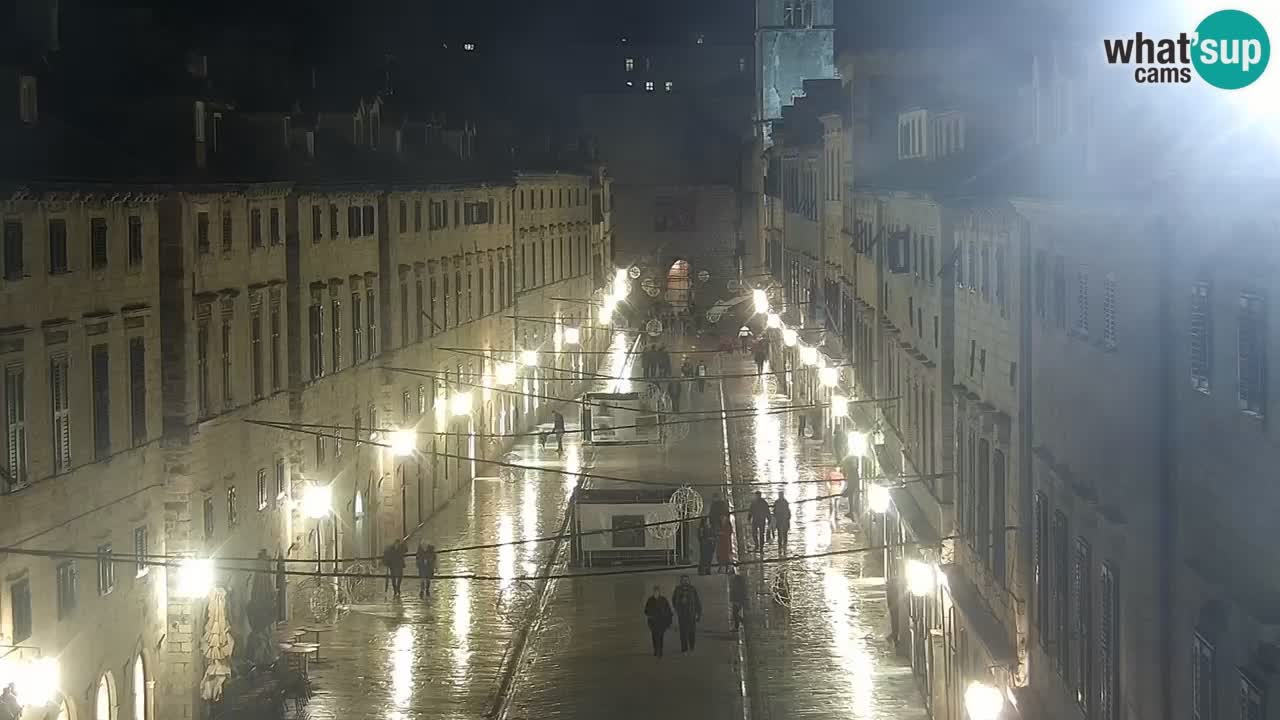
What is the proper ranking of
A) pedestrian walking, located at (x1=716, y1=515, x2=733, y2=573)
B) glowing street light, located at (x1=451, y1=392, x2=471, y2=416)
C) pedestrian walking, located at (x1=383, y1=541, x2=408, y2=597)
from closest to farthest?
1. pedestrian walking, located at (x1=383, y1=541, x2=408, y2=597)
2. pedestrian walking, located at (x1=716, y1=515, x2=733, y2=573)
3. glowing street light, located at (x1=451, y1=392, x2=471, y2=416)

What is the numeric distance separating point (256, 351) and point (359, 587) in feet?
24.9

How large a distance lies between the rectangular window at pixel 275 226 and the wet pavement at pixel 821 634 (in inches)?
429

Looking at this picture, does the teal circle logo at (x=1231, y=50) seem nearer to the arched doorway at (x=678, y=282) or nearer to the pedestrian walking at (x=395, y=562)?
the pedestrian walking at (x=395, y=562)

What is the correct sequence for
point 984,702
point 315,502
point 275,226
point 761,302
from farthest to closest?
point 761,302 → point 315,502 → point 275,226 → point 984,702

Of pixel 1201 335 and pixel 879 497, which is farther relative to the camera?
pixel 879 497

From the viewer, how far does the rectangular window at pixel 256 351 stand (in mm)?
35812

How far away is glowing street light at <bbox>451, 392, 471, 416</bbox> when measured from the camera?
55.9 m

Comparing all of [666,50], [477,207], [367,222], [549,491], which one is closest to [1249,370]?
[367,222]

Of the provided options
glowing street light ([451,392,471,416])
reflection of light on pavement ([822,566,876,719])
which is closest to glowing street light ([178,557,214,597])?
reflection of light on pavement ([822,566,876,719])

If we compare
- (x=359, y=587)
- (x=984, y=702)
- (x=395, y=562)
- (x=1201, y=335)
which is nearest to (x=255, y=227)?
(x=395, y=562)

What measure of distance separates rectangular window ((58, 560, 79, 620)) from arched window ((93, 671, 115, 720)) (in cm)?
144

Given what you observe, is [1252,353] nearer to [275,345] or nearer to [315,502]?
[275,345]

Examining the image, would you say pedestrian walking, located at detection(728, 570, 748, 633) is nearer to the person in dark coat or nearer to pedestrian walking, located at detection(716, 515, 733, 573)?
the person in dark coat

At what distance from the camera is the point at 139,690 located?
96.1 feet
